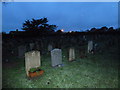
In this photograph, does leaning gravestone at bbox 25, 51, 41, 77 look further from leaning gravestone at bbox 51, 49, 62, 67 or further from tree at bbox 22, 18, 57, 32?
tree at bbox 22, 18, 57, 32

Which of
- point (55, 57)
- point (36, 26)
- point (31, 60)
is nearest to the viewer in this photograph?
point (31, 60)

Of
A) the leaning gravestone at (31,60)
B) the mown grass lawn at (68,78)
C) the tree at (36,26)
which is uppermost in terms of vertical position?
the tree at (36,26)

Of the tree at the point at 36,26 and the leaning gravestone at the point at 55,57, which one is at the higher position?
the tree at the point at 36,26

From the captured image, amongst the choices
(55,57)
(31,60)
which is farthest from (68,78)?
(31,60)

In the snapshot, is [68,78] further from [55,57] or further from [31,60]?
[31,60]

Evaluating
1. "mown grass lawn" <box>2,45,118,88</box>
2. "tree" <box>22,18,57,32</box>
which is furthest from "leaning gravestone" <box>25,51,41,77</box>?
"tree" <box>22,18,57,32</box>

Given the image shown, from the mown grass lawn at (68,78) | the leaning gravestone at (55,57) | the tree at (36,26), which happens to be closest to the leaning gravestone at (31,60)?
the mown grass lawn at (68,78)

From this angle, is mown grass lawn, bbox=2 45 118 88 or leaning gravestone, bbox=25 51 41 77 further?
leaning gravestone, bbox=25 51 41 77

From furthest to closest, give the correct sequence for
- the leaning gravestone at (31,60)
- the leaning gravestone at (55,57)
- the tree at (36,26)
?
the tree at (36,26), the leaning gravestone at (55,57), the leaning gravestone at (31,60)

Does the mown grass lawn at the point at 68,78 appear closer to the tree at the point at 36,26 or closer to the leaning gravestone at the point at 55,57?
the leaning gravestone at the point at 55,57

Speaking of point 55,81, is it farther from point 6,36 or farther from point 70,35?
point 70,35

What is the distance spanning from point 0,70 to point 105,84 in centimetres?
580

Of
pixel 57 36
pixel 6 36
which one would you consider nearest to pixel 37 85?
pixel 6 36

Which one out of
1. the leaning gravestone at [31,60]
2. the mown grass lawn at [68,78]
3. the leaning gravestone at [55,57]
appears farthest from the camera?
the leaning gravestone at [55,57]
